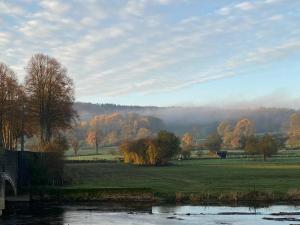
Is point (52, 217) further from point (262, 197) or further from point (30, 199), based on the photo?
point (262, 197)

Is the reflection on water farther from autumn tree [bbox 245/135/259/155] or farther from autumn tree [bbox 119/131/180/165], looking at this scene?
autumn tree [bbox 245/135/259/155]

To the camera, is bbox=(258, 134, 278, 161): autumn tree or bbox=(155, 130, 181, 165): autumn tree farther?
bbox=(258, 134, 278, 161): autumn tree

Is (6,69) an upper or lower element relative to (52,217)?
upper

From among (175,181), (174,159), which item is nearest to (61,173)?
(175,181)

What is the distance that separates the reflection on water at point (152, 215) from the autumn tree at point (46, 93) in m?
26.4

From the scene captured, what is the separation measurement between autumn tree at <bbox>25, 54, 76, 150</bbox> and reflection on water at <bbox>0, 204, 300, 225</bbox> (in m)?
26.4

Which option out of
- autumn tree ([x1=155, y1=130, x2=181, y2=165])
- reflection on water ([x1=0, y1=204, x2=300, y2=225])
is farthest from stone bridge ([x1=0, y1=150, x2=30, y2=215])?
autumn tree ([x1=155, y1=130, x2=181, y2=165])

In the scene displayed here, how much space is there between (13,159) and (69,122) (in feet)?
62.2

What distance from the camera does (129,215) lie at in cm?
5778

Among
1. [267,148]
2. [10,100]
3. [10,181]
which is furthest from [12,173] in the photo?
[267,148]

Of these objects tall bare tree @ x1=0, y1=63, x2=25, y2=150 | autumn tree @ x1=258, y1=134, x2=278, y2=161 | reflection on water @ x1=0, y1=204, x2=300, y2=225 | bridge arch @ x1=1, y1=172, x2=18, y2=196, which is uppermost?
tall bare tree @ x1=0, y1=63, x2=25, y2=150

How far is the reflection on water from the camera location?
53062 millimetres

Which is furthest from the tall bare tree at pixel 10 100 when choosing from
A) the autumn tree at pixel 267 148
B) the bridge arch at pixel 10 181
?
the autumn tree at pixel 267 148

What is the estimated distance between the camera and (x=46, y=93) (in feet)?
296
